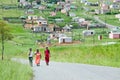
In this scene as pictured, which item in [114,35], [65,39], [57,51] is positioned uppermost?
[57,51]

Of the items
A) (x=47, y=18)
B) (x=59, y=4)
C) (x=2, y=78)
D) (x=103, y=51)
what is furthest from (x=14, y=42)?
(x=59, y=4)

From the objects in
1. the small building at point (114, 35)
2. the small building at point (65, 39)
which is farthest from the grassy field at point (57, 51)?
the small building at point (65, 39)

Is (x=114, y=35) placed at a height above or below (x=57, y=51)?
below

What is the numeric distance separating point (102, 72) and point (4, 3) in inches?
4055

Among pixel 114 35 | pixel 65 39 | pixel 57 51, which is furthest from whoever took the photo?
pixel 114 35

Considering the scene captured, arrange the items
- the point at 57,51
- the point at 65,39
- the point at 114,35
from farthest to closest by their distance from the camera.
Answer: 1. the point at 114,35
2. the point at 65,39
3. the point at 57,51

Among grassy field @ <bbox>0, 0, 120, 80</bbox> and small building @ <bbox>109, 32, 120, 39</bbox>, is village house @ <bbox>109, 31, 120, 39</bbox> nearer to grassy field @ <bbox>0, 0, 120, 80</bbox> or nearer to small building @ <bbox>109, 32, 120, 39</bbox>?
small building @ <bbox>109, 32, 120, 39</bbox>

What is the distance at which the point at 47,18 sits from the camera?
93438 mm

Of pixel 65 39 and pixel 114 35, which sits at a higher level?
pixel 114 35

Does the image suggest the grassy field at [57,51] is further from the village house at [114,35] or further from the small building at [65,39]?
the small building at [65,39]

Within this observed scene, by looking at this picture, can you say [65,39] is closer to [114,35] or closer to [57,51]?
[114,35]

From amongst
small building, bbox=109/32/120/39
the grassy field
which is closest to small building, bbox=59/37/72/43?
the grassy field

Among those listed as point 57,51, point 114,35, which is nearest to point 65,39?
point 114,35

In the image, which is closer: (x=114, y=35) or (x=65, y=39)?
(x=65, y=39)
